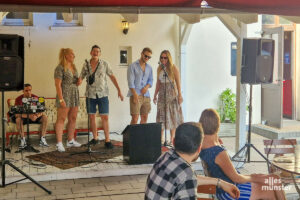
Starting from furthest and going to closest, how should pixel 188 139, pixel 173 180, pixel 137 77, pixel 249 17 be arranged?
1. pixel 137 77
2. pixel 249 17
3. pixel 188 139
4. pixel 173 180

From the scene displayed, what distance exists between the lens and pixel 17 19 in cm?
905

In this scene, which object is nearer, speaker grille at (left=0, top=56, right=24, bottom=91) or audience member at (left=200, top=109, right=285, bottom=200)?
audience member at (left=200, top=109, right=285, bottom=200)

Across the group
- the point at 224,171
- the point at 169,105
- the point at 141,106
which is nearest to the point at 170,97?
the point at 169,105

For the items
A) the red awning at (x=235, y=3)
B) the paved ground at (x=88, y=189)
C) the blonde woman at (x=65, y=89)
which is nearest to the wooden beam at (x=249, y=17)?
the red awning at (x=235, y=3)

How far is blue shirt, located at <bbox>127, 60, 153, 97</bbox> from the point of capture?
7.36 m

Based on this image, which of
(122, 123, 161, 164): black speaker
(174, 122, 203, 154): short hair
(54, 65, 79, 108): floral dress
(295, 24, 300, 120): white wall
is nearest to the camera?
(174, 122, 203, 154): short hair

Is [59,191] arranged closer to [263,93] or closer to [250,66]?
[250,66]

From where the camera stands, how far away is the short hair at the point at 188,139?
115 inches

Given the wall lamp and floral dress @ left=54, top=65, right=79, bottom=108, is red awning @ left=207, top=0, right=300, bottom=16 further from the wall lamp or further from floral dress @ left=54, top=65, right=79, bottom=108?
the wall lamp

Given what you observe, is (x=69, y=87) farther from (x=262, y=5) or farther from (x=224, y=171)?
(x=262, y=5)

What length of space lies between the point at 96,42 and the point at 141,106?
241 centimetres

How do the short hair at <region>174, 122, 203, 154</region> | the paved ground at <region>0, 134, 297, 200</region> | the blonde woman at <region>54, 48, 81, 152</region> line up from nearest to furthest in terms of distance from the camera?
the short hair at <region>174, 122, 203, 154</region>
the paved ground at <region>0, 134, 297, 200</region>
the blonde woman at <region>54, 48, 81, 152</region>

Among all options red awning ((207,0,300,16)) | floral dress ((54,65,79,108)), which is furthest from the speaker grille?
red awning ((207,0,300,16))

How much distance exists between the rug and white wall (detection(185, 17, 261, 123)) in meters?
2.98
